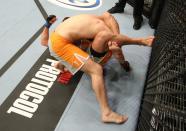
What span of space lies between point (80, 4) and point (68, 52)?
1437 mm

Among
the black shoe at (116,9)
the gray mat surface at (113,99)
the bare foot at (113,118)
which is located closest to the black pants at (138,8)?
the black shoe at (116,9)

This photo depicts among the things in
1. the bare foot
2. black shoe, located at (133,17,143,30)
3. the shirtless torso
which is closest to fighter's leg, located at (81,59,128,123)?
the bare foot

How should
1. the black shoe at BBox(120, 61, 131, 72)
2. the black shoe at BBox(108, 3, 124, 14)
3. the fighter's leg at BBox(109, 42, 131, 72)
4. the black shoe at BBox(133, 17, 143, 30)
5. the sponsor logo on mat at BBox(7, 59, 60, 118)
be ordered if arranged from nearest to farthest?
the sponsor logo on mat at BBox(7, 59, 60, 118) → the fighter's leg at BBox(109, 42, 131, 72) → the black shoe at BBox(120, 61, 131, 72) → the black shoe at BBox(133, 17, 143, 30) → the black shoe at BBox(108, 3, 124, 14)

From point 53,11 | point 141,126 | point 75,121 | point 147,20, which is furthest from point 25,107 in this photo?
point 147,20

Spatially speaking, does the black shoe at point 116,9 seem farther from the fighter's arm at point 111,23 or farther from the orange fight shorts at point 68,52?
the orange fight shorts at point 68,52

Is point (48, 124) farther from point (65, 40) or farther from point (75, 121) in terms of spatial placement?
point (65, 40)

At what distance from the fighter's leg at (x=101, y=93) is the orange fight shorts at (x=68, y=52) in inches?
2.2

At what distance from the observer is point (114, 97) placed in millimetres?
2479

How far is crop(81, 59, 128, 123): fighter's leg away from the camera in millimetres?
2258

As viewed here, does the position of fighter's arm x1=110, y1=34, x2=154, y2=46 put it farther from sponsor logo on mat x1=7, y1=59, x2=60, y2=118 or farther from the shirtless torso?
sponsor logo on mat x1=7, y1=59, x2=60, y2=118

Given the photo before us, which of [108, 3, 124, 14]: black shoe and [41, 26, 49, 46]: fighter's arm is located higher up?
[41, 26, 49, 46]: fighter's arm

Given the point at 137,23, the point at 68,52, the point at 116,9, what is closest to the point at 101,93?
the point at 68,52

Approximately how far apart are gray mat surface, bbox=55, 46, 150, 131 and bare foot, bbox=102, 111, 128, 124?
3 centimetres

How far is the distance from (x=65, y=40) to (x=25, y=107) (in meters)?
0.66
